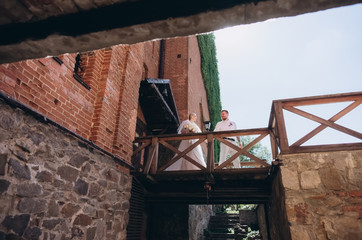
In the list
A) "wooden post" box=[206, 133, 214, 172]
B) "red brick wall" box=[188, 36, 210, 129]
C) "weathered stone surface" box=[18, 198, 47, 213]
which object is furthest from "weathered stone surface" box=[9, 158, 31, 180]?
"red brick wall" box=[188, 36, 210, 129]

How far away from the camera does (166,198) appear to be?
5871 millimetres

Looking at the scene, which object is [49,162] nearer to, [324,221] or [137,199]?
[137,199]

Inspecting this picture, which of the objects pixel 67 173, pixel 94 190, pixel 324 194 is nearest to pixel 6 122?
pixel 67 173

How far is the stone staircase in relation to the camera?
10.7m

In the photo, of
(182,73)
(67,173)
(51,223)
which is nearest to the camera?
(51,223)

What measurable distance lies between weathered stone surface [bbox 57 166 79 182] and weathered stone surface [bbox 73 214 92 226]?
1.82 feet

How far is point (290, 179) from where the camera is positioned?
371cm

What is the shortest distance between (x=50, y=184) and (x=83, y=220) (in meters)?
0.91

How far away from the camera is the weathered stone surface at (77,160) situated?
3.39 meters

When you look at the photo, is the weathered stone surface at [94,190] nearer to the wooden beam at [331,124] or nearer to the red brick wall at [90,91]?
the red brick wall at [90,91]

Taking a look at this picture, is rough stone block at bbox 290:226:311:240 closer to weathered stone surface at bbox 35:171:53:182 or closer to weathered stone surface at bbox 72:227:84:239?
weathered stone surface at bbox 72:227:84:239

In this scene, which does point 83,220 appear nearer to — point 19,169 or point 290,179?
point 19,169

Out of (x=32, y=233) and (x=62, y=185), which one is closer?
(x=32, y=233)

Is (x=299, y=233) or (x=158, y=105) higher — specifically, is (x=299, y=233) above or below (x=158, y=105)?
below
